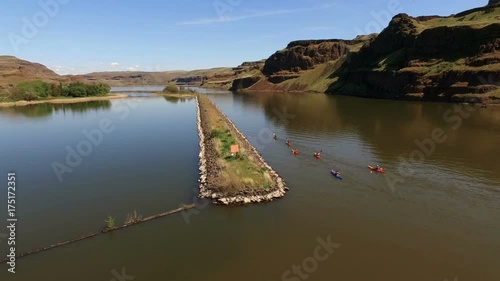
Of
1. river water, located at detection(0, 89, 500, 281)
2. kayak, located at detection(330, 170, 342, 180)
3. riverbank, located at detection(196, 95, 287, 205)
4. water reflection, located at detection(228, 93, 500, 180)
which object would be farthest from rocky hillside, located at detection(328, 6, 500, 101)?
riverbank, located at detection(196, 95, 287, 205)

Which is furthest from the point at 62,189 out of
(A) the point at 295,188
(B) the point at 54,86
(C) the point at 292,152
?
(B) the point at 54,86

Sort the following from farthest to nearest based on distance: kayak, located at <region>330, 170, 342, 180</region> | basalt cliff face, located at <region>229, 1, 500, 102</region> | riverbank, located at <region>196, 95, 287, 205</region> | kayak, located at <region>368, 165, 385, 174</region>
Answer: basalt cliff face, located at <region>229, 1, 500, 102</region>, kayak, located at <region>368, 165, 385, 174</region>, kayak, located at <region>330, 170, 342, 180</region>, riverbank, located at <region>196, 95, 287, 205</region>

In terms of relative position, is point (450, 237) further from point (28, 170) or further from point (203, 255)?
point (28, 170)

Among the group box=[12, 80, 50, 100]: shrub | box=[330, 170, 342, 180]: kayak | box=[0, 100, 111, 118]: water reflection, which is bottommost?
box=[330, 170, 342, 180]: kayak

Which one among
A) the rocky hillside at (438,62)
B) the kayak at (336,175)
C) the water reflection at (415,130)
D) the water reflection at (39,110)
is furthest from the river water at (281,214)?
the rocky hillside at (438,62)

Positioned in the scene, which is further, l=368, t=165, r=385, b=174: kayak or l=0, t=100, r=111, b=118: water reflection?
l=0, t=100, r=111, b=118: water reflection

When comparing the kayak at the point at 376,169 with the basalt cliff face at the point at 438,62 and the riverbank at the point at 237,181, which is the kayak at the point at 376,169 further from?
the basalt cliff face at the point at 438,62

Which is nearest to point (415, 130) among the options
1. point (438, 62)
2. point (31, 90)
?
point (438, 62)

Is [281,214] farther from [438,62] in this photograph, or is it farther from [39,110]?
[438,62]

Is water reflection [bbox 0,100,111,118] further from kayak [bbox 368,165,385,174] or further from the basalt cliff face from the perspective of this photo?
the basalt cliff face
